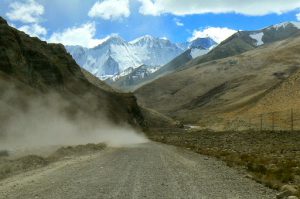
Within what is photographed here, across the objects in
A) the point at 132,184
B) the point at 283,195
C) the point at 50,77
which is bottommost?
the point at 283,195

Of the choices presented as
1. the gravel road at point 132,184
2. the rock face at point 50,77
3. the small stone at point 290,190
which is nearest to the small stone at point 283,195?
the small stone at point 290,190

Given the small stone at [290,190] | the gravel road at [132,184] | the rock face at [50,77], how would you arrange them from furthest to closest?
1. the rock face at [50,77]
2. the gravel road at [132,184]
3. the small stone at [290,190]

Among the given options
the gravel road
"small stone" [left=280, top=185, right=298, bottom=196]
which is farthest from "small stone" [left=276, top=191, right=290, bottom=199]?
the gravel road

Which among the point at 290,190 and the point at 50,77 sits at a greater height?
the point at 50,77

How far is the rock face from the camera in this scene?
88.0 m

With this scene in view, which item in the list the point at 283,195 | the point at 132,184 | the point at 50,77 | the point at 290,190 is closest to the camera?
the point at 283,195

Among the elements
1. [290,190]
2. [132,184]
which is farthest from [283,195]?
[132,184]

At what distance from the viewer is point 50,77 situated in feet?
346

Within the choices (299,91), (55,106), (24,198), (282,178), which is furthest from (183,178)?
(299,91)

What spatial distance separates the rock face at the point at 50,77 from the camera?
88000 millimetres

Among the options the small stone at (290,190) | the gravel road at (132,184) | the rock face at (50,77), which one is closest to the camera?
the small stone at (290,190)

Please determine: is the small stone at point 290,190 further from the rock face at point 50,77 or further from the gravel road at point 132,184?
the rock face at point 50,77

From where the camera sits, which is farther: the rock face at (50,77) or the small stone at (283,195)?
the rock face at (50,77)

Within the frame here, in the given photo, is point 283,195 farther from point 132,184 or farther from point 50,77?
point 50,77
